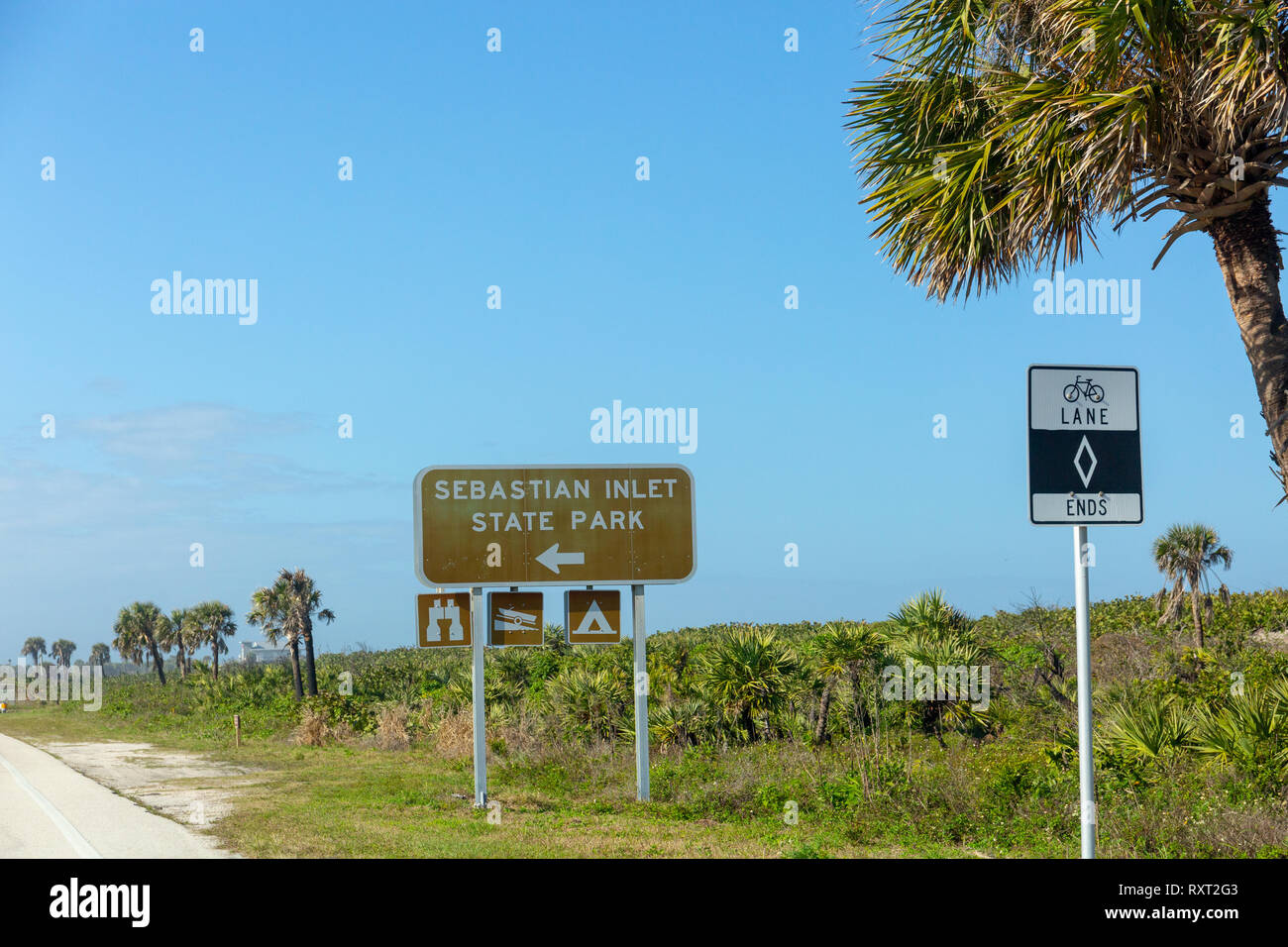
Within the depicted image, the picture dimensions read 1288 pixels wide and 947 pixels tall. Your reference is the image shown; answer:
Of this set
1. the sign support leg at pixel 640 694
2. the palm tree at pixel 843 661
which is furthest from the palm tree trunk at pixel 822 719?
the sign support leg at pixel 640 694

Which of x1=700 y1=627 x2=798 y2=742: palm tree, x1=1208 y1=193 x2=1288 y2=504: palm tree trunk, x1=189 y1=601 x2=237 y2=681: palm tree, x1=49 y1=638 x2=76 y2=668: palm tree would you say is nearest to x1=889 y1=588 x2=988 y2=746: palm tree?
x1=700 y1=627 x2=798 y2=742: palm tree

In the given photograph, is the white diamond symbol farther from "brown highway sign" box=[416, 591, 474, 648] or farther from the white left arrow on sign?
"brown highway sign" box=[416, 591, 474, 648]

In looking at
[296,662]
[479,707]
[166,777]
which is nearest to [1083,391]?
[479,707]

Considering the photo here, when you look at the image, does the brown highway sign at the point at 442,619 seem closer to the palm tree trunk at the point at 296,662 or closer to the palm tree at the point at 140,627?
the palm tree trunk at the point at 296,662

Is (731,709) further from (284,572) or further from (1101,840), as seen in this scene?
(284,572)

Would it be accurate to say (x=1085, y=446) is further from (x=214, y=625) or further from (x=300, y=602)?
(x=214, y=625)

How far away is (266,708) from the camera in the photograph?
118 feet

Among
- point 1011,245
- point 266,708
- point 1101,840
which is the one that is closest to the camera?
point 1101,840

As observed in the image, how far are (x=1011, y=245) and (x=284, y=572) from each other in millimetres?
37605

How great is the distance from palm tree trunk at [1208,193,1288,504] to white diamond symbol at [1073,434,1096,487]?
483 centimetres

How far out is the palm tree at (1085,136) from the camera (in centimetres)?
907

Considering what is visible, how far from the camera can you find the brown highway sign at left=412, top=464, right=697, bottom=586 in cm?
1359

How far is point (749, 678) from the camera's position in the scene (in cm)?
1855
